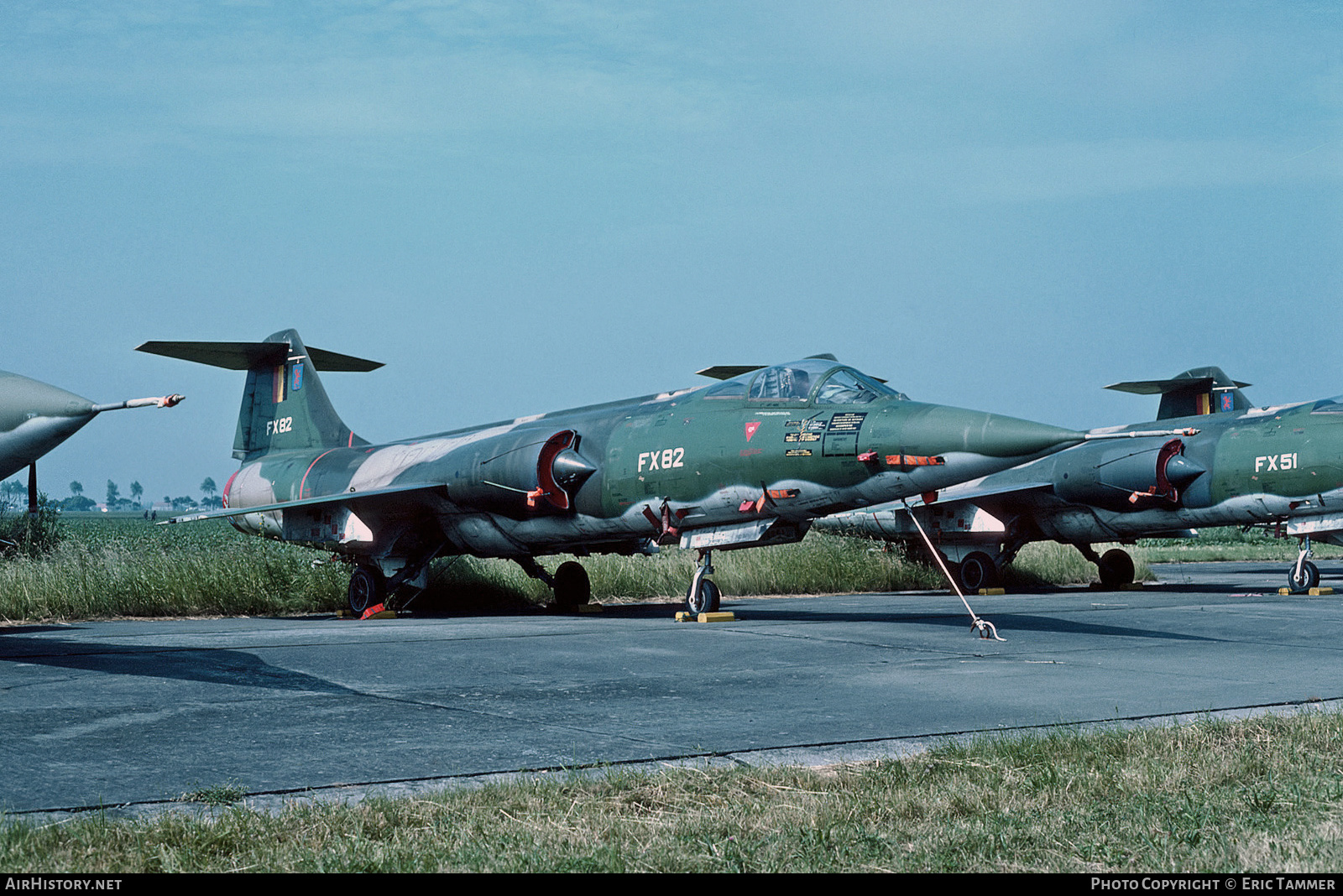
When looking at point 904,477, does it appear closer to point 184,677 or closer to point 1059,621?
point 1059,621

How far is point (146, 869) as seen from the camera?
3.53 m

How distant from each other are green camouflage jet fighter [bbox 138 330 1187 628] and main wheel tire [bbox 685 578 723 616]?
0.02 m

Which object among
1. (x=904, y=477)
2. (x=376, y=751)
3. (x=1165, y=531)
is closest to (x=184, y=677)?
(x=376, y=751)

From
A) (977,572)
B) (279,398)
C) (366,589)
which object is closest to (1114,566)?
(977,572)

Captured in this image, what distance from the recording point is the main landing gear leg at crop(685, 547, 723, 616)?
13242 millimetres

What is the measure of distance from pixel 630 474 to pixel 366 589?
4529mm

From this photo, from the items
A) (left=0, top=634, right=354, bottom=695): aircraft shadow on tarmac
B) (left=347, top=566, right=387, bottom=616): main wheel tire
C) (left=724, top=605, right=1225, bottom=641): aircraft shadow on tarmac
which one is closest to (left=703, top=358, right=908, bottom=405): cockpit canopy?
(left=724, top=605, right=1225, bottom=641): aircraft shadow on tarmac

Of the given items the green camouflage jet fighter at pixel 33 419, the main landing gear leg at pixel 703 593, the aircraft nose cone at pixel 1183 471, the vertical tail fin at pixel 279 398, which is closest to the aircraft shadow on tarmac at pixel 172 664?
the green camouflage jet fighter at pixel 33 419

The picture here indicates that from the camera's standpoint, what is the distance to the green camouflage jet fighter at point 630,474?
37.9 ft

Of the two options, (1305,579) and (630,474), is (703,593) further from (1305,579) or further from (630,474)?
(1305,579)

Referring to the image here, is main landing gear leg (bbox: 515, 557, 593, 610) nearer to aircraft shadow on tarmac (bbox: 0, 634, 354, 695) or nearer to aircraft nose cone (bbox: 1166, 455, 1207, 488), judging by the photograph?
aircraft shadow on tarmac (bbox: 0, 634, 354, 695)

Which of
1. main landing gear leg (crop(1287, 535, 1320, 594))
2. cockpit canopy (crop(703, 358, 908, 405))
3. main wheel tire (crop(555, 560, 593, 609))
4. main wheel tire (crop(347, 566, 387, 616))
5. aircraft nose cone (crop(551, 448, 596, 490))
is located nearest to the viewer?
cockpit canopy (crop(703, 358, 908, 405))

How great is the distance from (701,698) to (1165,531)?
51.9ft

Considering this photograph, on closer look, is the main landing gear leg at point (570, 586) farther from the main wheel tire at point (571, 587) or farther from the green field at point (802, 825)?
the green field at point (802, 825)
